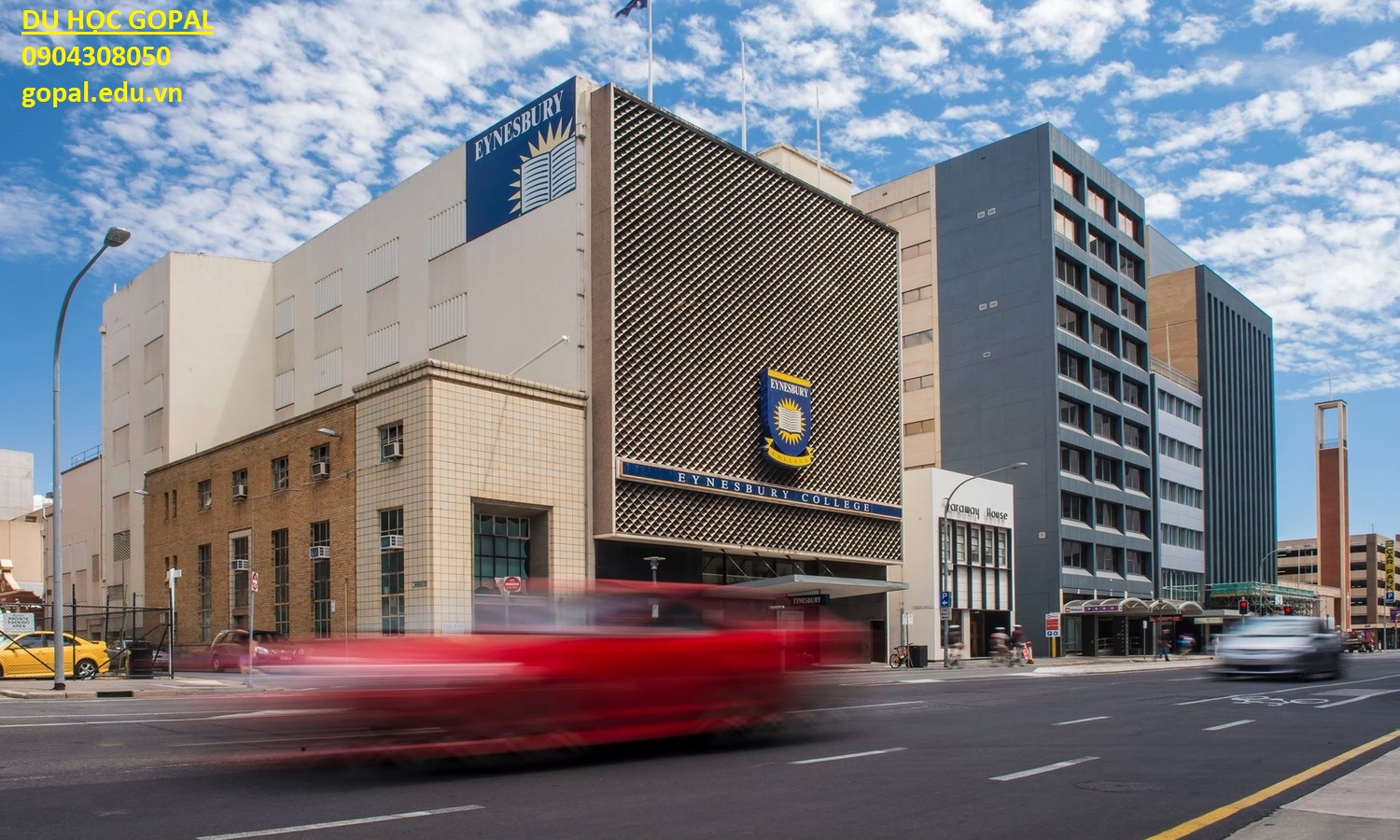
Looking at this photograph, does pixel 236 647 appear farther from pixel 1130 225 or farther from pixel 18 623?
pixel 1130 225

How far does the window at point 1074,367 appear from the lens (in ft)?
231

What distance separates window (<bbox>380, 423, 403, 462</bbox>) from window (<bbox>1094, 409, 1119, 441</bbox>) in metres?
50.7

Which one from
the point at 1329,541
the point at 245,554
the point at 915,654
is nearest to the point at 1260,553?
the point at 1329,541

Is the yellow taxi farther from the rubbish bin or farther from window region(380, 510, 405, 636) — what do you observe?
window region(380, 510, 405, 636)

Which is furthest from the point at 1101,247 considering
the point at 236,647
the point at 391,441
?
the point at 236,647

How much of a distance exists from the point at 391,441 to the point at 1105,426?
5378 cm

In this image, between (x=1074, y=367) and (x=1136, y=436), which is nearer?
(x=1074, y=367)

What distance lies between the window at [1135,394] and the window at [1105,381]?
6.48 ft

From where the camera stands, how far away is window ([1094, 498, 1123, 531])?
7350cm

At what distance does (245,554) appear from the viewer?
42.4 meters

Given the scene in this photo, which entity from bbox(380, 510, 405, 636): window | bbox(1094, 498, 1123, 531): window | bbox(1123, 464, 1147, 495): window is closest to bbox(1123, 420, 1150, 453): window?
bbox(1123, 464, 1147, 495): window

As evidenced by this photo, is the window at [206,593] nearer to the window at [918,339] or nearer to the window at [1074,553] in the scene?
the window at [918,339]

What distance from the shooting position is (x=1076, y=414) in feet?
237

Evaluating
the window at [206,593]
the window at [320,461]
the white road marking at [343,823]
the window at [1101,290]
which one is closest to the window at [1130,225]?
the window at [1101,290]
